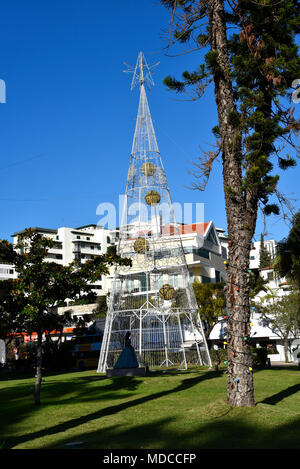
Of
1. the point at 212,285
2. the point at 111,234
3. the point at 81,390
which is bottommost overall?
the point at 81,390

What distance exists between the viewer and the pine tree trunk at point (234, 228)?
1020 centimetres

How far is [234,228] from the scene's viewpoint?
1089 cm

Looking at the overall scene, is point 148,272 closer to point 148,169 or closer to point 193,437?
point 148,169

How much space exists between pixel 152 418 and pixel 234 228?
14.7ft

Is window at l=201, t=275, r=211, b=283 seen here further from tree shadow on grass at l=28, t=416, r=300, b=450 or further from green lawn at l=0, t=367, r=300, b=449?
tree shadow on grass at l=28, t=416, r=300, b=450

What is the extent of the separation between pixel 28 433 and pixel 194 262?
45036 millimetres

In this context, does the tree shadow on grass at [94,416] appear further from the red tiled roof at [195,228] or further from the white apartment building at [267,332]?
the red tiled roof at [195,228]

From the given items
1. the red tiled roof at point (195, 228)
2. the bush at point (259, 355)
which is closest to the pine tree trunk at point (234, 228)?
the bush at point (259, 355)

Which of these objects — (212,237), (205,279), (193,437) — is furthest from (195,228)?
(193,437)

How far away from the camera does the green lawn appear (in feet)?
25.6

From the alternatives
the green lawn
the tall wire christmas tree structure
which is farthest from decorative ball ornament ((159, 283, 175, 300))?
the green lawn
